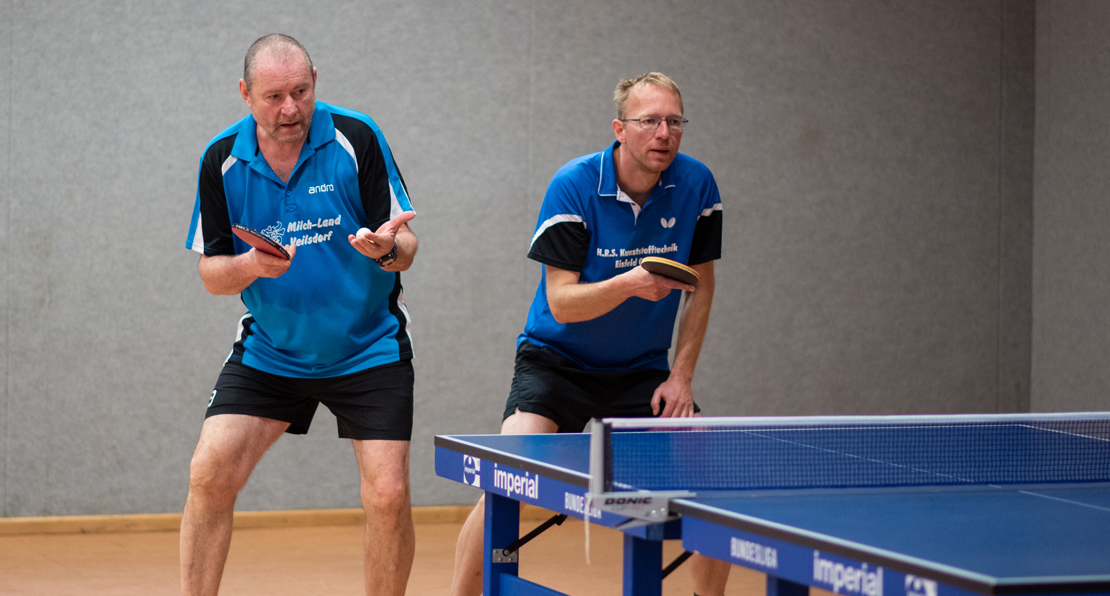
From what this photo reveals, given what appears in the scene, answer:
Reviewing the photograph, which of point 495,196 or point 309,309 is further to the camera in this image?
point 495,196

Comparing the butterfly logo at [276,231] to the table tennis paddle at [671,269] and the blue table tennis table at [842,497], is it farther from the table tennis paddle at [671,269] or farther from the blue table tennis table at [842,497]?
the table tennis paddle at [671,269]

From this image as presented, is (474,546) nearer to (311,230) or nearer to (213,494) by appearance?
(213,494)

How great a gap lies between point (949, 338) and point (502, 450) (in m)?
5.06

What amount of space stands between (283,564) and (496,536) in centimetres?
258

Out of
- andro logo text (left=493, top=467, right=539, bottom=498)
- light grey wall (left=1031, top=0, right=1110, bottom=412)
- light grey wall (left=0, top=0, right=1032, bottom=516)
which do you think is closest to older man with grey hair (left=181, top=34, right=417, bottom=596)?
andro logo text (left=493, top=467, right=539, bottom=498)

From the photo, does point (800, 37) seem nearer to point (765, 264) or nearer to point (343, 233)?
point (765, 264)

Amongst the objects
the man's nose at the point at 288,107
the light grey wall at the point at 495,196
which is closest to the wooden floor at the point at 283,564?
the light grey wall at the point at 495,196

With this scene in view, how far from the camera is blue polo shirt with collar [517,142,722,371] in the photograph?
3740 mm

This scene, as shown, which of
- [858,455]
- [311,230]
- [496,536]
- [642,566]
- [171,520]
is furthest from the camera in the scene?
[171,520]

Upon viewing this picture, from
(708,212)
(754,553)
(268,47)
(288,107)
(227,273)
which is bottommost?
(754,553)

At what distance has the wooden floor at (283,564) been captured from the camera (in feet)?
15.6

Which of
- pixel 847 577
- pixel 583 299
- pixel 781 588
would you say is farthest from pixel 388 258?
pixel 847 577

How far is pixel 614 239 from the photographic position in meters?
3.78

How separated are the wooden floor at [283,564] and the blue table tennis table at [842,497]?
1.98 meters
